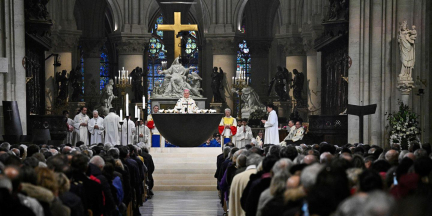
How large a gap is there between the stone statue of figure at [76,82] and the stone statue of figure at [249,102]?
720 cm

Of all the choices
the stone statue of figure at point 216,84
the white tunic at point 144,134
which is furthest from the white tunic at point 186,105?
the stone statue of figure at point 216,84

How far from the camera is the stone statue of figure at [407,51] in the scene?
18500 millimetres

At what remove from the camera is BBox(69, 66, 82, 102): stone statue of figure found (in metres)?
32.6

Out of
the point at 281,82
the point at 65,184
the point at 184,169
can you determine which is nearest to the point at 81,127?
the point at 184,169

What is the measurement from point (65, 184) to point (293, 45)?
27898 mm

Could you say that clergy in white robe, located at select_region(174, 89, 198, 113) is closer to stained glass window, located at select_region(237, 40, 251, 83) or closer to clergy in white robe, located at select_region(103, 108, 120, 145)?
clergy in white robe, located at select_region(103, 108, 120, 145)

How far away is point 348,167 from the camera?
21.9 feet

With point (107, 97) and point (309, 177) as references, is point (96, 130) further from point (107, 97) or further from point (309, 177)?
point (309, 177)

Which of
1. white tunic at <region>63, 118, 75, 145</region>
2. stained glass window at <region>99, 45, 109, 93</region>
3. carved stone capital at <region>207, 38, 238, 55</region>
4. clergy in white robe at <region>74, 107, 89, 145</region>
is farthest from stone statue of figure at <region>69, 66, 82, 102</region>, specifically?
stained glass window at <region>99, 45, 109, 93</region>

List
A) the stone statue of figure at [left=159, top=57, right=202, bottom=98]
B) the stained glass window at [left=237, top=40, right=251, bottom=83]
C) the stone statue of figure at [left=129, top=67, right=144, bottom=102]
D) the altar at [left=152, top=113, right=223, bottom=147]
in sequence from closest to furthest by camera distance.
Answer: the altar at [left=152, top=113, right=223, bottom=147] < the stone statue of figure at [left=159, top=57, right=202, bottom=98] < the stone statue of figure at [left=129, top=67, right=144, bottom=102] < the stained glass window at [left=237, top=40, right=251, bottom=83]

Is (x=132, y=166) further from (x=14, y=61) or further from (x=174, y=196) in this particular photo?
(x=14, y=61)

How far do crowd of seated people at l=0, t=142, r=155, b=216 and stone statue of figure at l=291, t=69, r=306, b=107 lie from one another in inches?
789

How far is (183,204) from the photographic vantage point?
14.9 m

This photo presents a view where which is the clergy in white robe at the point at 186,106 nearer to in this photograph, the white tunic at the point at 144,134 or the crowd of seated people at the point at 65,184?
the white tunic at the point at 144,134
